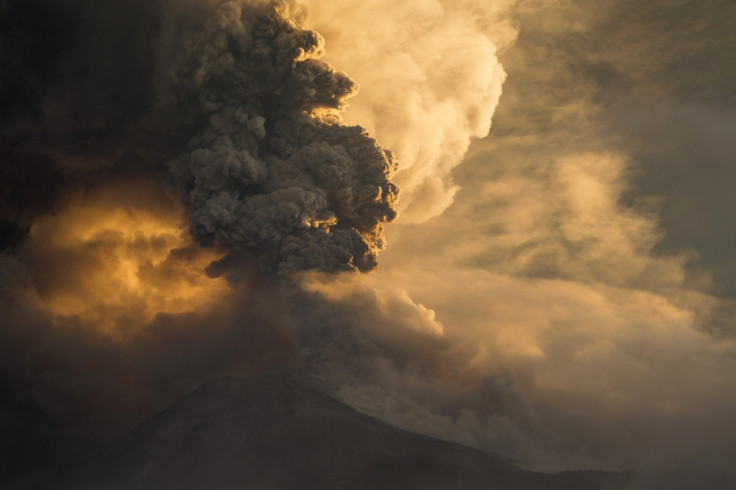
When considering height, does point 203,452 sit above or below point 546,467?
below

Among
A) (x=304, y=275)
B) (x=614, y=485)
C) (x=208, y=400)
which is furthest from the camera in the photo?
(x=208, y=400)

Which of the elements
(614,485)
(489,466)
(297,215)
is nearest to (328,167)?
(297,215)

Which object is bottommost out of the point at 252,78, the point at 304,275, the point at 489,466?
the point at 489,466

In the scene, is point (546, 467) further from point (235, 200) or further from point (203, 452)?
point (235, 200)

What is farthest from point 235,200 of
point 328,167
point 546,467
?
point 546,467

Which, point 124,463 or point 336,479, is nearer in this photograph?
point 336,479

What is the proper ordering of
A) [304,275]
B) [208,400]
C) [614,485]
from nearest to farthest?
[614,485] < [304,275] < [208,400]
